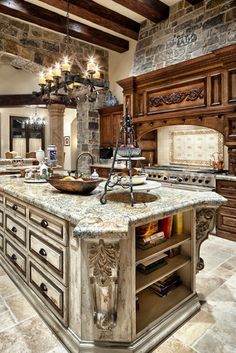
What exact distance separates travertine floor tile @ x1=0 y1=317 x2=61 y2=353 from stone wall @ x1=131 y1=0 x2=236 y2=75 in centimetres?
414

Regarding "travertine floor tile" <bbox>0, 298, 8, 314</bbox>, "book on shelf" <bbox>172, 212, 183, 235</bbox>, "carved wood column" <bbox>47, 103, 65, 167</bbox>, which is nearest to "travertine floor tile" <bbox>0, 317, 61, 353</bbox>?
"travertine floor tile" <bbox>0, 298, 8, 314</bbox>

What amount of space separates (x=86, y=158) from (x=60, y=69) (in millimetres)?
3294

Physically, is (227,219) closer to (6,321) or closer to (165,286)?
(165,286)

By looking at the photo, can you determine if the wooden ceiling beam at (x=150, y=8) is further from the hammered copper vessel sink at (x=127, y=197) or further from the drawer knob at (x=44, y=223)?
the drawer knob at (x=44, y=223)

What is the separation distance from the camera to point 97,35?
5.33m

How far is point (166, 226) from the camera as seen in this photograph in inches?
77.1

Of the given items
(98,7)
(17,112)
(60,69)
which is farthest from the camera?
(17,112)

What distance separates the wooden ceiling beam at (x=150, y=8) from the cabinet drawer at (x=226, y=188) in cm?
324

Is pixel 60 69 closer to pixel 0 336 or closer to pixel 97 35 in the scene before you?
pixel 97 35

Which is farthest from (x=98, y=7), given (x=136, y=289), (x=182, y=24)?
(x=136, y=289)

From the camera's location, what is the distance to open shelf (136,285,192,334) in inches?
66.2

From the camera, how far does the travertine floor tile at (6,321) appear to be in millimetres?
1829

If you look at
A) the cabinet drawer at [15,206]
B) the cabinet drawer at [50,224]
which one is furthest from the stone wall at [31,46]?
the cabinet drawer at [50,224]

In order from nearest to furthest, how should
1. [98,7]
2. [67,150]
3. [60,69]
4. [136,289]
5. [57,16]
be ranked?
1. [136,289]
2. [60,69]
3. [98,7]
4. [57,16]
5. [67,150]
